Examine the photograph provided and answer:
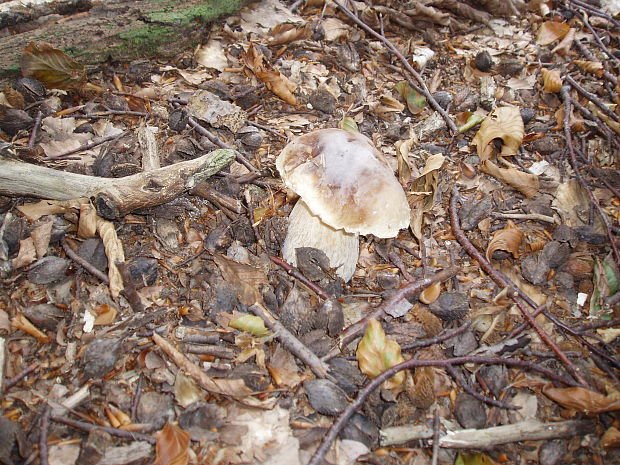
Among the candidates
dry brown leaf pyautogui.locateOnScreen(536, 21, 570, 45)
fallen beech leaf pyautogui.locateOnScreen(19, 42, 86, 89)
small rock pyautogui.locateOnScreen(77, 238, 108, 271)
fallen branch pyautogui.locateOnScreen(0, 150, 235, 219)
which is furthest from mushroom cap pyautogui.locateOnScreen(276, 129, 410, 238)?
dry brown leaf pyautogui.locateOnScreen(536, 21, 570, 45)

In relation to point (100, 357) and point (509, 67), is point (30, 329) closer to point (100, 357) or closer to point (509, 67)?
point (100, 357)

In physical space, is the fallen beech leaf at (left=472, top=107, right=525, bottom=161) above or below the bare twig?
above

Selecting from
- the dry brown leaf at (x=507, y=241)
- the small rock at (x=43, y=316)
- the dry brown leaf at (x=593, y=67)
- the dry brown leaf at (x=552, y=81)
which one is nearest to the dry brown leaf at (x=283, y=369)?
the small rock at (x=43, y=316)

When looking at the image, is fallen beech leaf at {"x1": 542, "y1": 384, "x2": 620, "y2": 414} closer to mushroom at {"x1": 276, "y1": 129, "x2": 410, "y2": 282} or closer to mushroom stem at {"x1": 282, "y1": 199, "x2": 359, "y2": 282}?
mushroom at {"x1": 276, "y1": 129, "x2": 410, "y2": 282}

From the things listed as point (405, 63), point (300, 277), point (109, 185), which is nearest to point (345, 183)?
point (300, 277)

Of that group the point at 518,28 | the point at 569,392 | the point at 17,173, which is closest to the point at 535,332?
the point at 569,392

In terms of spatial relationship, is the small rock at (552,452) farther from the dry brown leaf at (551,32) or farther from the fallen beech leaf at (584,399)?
the dry brown leaf at (551,32)
